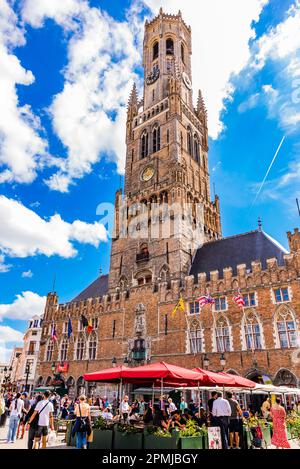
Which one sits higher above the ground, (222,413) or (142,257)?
(142,257)

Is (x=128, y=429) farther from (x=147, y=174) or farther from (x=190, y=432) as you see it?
(x=147, y=174)

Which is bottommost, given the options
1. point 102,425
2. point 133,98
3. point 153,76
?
point 102,425

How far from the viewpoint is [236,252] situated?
97.9 ft

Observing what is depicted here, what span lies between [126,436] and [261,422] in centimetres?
606

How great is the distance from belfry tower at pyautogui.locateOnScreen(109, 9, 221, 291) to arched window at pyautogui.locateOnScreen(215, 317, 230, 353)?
595cm

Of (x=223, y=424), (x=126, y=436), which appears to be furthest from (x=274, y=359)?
(x=126, y=436)

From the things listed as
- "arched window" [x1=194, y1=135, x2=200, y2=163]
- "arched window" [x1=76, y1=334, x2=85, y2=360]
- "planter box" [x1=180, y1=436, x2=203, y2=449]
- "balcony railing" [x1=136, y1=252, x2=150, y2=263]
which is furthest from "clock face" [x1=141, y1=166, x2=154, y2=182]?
"planter box" [x1=180, y1=436, x2=203, y2=449]

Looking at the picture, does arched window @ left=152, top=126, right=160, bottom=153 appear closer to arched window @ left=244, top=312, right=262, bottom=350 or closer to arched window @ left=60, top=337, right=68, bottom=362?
arched window @ left=244, top=312, right=262, bottom=350

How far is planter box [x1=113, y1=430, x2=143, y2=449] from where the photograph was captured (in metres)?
9.84

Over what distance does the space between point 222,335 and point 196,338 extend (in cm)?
218

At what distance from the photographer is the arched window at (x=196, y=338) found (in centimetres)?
2545

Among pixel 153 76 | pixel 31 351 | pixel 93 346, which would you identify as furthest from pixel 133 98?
pixel 31 351

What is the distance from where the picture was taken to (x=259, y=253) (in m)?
27.7
